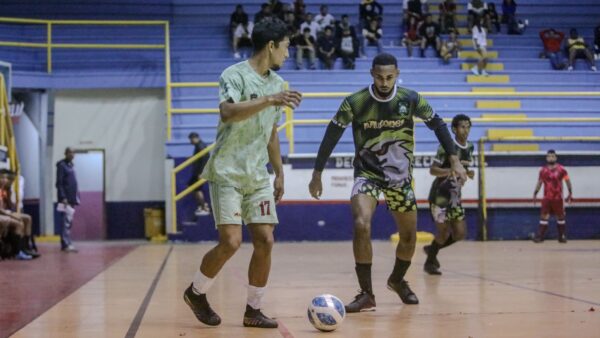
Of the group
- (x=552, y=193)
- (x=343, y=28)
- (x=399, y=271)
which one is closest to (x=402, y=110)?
(x=399, y=271)

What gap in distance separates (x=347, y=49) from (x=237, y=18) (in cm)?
323

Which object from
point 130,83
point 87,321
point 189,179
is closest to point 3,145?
point 189,179

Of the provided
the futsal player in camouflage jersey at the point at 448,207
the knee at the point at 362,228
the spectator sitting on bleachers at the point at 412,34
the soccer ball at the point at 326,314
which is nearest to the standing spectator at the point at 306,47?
the spectator sitting on bleachers at the point at 412,34

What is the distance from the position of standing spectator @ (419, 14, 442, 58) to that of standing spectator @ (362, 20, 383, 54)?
1197 mm

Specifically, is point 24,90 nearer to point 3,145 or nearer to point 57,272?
point 3,145

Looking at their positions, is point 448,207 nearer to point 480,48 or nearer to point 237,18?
point 480,48

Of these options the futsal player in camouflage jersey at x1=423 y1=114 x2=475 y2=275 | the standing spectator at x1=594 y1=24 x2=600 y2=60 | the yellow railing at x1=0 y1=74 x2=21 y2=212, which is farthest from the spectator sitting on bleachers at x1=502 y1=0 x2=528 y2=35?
the futsal player in camouflage jersey at x1=423 y1=114 x2=475 y2=275

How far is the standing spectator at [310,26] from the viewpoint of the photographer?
86.7 ft

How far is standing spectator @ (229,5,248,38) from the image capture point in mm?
26703

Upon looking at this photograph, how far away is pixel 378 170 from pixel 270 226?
178 centimetres

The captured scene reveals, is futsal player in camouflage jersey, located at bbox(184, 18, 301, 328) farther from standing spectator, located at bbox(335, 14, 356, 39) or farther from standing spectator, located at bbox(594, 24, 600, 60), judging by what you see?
standing spectator, located at bbox(594, 24, 600, 60)

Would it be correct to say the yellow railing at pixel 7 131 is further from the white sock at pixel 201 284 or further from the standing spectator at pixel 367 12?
the white sock at pixel 201 284

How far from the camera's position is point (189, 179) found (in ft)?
74.3

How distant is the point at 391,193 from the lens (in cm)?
852
